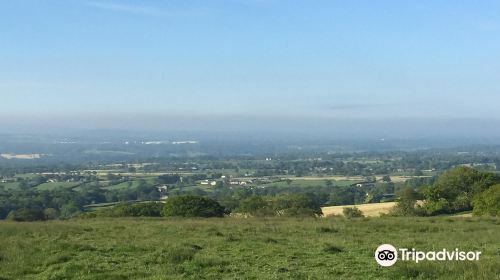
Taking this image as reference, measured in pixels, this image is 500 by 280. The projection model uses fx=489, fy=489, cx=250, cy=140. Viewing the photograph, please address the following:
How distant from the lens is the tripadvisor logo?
12.5 metres

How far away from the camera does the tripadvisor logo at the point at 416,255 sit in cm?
1246

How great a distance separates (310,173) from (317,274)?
184 metres

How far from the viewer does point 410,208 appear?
181 ft

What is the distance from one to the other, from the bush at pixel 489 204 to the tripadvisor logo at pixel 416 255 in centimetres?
2940

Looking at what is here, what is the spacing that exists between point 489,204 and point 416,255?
31827 millimetres

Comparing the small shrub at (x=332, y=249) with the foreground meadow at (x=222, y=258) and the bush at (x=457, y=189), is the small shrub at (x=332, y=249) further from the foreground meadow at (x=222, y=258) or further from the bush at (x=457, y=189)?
the bush at (x=457, y=189)

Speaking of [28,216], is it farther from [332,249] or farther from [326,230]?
[332,249]

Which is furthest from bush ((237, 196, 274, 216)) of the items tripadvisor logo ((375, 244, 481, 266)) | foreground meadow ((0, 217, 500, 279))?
tripadvisor logo ((375, 244, 481, 266))

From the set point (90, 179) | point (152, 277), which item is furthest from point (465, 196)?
point (90, 179)

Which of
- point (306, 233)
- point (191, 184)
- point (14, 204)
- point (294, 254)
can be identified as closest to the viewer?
point (294, 254)

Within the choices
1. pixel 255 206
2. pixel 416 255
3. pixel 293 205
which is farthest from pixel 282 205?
pixel 416 255

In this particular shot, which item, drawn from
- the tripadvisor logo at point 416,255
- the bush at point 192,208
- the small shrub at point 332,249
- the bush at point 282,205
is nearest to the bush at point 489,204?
the bush at point 282,205

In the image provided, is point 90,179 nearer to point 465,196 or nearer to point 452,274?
point 465,196

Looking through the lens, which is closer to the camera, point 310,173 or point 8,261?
point 8,261
